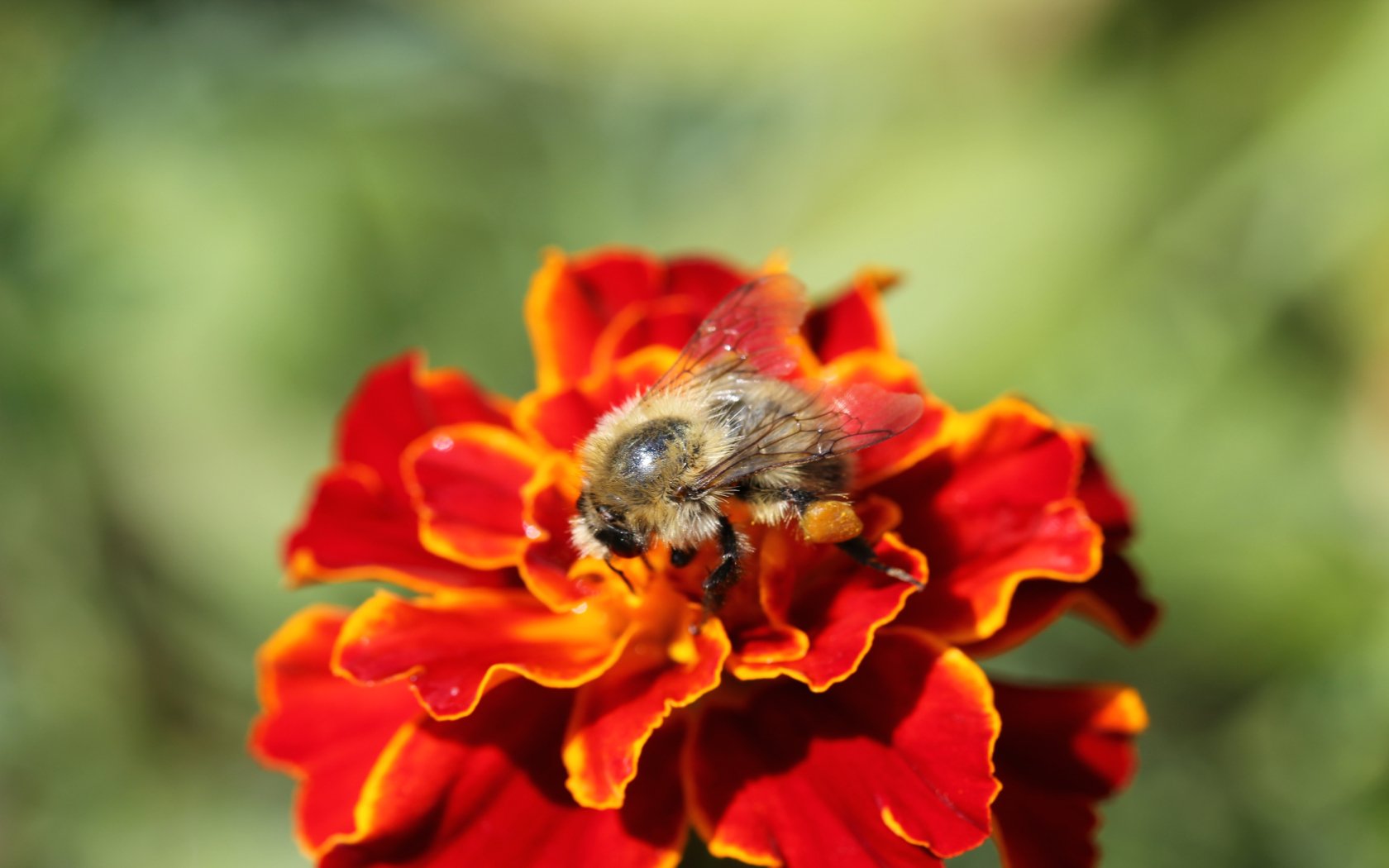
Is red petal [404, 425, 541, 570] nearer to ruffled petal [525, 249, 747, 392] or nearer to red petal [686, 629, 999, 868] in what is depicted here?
ruffled petal [525, 249, 747, 392]

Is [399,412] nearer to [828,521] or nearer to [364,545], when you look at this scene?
[364,545]

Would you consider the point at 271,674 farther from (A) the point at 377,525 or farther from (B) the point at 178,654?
(B) the point at 178,654

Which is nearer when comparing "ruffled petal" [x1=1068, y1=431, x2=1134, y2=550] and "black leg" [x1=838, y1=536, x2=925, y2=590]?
"black leg" [x1=838, y1=536, x2=925, y2=590]

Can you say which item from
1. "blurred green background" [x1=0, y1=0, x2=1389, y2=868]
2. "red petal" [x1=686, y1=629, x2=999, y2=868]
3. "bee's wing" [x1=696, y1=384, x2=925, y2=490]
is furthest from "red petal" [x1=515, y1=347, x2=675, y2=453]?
"blurred green background" [x1=0, y1=0, x2=1389, y2=868]

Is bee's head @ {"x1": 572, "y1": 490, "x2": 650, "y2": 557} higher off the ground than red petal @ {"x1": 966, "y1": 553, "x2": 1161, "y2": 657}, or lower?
higher

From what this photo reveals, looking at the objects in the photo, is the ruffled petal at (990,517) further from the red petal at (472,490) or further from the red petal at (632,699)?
the red petal at (472,490)

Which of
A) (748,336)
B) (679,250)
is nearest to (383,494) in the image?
(748,336)

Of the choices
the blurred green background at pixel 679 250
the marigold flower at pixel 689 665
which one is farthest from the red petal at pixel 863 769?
the blurred green background at pixel 679 250
